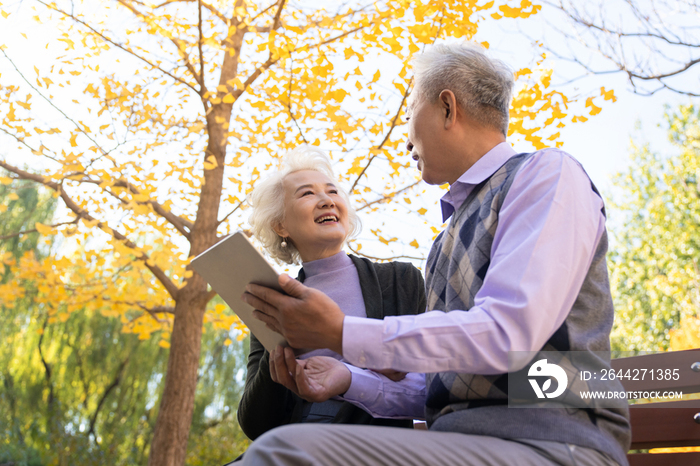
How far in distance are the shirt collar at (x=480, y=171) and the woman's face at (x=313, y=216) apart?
0.79 metres

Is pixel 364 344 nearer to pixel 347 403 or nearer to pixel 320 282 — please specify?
pixel 347 403

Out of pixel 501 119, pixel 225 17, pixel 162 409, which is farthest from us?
pixel 225 17

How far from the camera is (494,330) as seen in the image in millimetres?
935

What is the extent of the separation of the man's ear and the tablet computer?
641 millimetres

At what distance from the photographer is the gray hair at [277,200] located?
234 cm

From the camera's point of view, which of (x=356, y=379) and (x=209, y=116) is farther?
(x=209, y=116)

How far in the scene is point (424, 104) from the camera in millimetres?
1474

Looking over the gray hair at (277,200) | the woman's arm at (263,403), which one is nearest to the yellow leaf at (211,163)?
the gray hair at (277,200)

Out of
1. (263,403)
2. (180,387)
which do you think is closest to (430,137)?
(263,403)

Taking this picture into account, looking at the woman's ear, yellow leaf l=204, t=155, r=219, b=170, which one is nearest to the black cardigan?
the woman's ear

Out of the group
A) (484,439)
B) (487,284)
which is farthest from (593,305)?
(484,439)

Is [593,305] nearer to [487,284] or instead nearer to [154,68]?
[487,284]

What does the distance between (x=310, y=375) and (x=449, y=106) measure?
0.86m

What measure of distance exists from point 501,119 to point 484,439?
874mm
